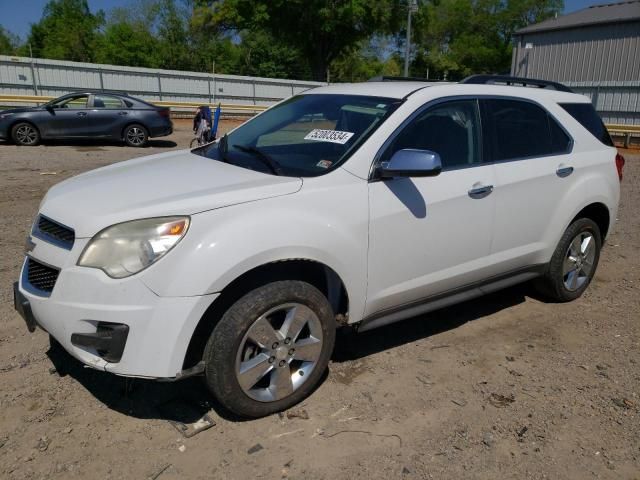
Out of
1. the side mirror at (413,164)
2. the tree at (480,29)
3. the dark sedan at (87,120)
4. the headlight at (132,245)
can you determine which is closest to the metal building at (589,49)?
the dark sedan at (87,120)

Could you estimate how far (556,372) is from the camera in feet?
11.9

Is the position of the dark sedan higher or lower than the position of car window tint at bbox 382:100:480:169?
lower

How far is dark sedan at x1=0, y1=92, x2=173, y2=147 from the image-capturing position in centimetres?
1382

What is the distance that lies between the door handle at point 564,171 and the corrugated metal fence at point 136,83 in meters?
20.5

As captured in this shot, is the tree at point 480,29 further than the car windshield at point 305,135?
Yes

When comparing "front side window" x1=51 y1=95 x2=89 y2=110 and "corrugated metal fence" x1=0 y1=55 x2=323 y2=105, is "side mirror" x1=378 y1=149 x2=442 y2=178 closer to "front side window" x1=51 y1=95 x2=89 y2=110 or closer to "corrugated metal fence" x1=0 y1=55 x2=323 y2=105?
"front side window" x1=51 y1=95 x2=89 y2=110

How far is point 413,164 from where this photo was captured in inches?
121

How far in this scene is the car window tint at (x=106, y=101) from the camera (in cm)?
1442

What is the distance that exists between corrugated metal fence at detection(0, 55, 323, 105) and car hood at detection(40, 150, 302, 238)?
21.3m

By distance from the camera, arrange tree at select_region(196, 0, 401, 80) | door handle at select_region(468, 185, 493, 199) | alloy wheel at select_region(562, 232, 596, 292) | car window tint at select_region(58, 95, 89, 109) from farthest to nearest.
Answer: tree at select_region(196, 0, 401, 80)
car window tint at select_region(58, 95, 89, 109)
alloy wheel at select_region(562, 232, 596, 292)
door handle at select_region(468, 185, 493, 199)

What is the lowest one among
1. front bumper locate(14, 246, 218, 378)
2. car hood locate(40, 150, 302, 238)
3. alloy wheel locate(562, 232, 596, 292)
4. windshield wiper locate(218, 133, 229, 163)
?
alloy wheel locate(562, 232, 596, 292)

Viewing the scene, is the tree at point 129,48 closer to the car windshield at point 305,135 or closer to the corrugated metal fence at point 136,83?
the corrugated metal fence at point 136,83

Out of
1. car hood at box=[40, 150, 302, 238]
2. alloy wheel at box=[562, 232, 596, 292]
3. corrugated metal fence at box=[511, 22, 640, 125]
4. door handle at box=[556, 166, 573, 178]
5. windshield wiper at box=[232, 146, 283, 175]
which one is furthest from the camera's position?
corrugated metal fence at box=[511, 22, 640, 125]

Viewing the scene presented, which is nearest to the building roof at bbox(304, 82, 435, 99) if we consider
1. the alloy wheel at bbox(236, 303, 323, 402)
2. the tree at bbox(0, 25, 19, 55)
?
the alloy wheel at bbox(236, 303, 323, 402)
